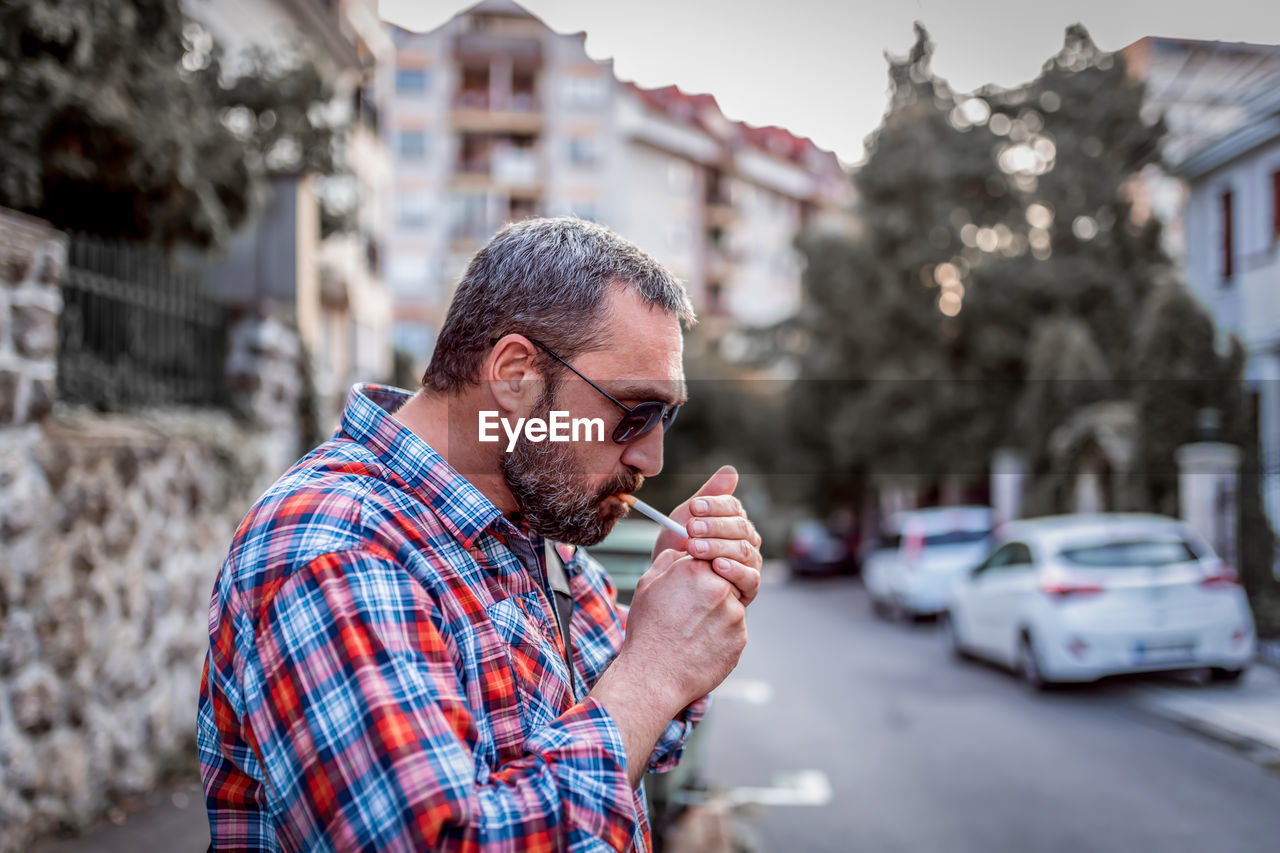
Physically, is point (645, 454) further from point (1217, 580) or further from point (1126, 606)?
point (1217, 580)

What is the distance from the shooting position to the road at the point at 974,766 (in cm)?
489

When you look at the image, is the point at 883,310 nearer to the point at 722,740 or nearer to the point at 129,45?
the point at 722,740

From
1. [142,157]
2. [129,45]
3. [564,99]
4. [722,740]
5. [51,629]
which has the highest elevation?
[564,99]

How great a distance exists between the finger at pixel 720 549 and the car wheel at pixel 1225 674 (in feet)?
27.7

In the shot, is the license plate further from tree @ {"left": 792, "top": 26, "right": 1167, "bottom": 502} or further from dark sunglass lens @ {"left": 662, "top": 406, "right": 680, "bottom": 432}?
tree @ {"left": 792, "top": 26, "right": 1167, "bottom": 502}

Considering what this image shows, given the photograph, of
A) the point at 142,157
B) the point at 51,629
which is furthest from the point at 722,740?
the point at 142,157

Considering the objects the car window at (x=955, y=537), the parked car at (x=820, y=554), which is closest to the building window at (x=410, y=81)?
the parked car at (x=820, y=554)

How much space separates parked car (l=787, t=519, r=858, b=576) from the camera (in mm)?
25328

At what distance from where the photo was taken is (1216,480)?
11.0 meters

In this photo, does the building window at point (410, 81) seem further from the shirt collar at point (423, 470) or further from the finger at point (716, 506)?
the finger at point (716, 506)

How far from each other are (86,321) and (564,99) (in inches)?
1450

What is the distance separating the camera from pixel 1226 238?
11.7 meters

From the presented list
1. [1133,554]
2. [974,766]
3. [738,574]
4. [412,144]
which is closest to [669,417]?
[738,574]

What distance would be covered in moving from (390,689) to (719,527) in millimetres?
492
